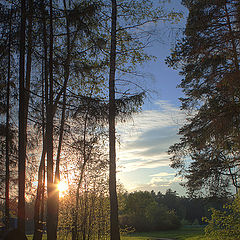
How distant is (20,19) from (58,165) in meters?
4.42

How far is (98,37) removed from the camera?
24.1 feet

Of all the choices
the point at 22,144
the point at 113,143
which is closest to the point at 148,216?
the point at 113,143

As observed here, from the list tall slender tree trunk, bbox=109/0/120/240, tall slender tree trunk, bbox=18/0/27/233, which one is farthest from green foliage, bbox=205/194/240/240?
tall slender tree trunk, bbox=18/0/27/233

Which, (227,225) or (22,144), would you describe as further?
(227,225)

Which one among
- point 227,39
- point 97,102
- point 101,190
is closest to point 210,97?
point 227,39

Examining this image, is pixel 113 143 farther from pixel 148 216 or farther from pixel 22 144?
pixel 148 216

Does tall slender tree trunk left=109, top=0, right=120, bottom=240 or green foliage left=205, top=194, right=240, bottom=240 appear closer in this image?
tall slender tree trunk left=109, top=0, right=120, bottom=240

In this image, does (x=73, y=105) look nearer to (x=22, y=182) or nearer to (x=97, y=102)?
(x=97, y=102)

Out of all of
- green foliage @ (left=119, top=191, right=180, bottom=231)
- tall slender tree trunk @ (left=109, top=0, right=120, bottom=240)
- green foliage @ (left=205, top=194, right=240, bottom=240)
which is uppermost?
tall slender tree trunk @ (left=109, top=0, right=120, bottom=240)

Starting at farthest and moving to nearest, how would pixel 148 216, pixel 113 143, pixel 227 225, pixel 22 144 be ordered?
pixel 148 216 < pixel 227 225 < pixel 113 143 < pixel 22 144

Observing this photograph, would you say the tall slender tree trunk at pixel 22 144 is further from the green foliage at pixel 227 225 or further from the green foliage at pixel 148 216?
the green foliage at pixel 148 216

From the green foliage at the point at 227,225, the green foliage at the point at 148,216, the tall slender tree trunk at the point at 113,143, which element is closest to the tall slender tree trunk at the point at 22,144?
the tall slender tree trunk at the point at 113,143

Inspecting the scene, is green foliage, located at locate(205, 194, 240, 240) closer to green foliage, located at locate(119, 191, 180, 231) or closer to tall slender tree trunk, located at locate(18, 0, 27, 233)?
tall slender tree trunk, located at locate(18, 0, 27, 233)

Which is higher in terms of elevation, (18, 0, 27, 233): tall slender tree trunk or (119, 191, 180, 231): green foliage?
(18, 0, 27, 233): tall slender tree trunk
